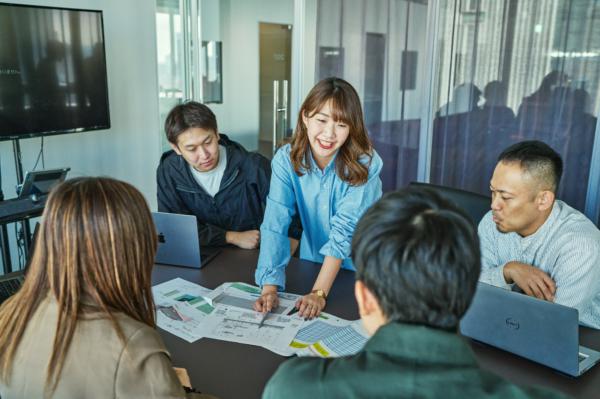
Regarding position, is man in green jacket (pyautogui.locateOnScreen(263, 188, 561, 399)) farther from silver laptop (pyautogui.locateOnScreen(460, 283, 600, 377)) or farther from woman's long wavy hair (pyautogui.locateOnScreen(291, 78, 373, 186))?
woman's long wavy hair (pyautogui.locateOnScreen(291, 78, 373, 186))

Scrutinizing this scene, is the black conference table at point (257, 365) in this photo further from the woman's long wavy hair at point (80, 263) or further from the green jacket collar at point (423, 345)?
the green jacket collar at point (423, 345)

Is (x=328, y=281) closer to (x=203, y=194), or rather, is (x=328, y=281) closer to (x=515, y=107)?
(x=203, y=194)

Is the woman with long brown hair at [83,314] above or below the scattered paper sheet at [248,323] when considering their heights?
above

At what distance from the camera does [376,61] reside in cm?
392

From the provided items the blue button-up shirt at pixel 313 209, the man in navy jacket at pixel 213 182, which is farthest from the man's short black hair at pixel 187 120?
the blue button-up shirt at pixel 313 209

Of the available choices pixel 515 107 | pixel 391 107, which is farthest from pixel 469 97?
pixel 391 107

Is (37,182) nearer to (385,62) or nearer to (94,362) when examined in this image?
(94,362)

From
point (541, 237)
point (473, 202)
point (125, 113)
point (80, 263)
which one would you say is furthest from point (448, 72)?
point (80, 263)

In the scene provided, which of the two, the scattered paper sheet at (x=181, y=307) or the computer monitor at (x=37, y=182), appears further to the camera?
the computer monitor at (x=37, y=182)

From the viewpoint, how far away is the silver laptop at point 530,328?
128cm

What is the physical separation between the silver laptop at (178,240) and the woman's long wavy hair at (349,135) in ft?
1.48

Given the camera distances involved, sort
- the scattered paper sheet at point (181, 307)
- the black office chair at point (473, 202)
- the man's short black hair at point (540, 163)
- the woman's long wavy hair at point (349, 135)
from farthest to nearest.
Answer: the black office chair at point (473, 202) < the woman's long wavy hair at point (349, 135) < the man's short black hair at point (540, 163) < the scattered paper sheet at point (181, 307)

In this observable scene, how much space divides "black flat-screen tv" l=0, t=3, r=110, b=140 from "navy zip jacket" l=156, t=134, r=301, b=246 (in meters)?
1.31

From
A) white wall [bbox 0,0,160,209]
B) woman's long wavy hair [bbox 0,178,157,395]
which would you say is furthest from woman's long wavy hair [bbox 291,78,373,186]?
white wall [bbox 0,0,160,209]
